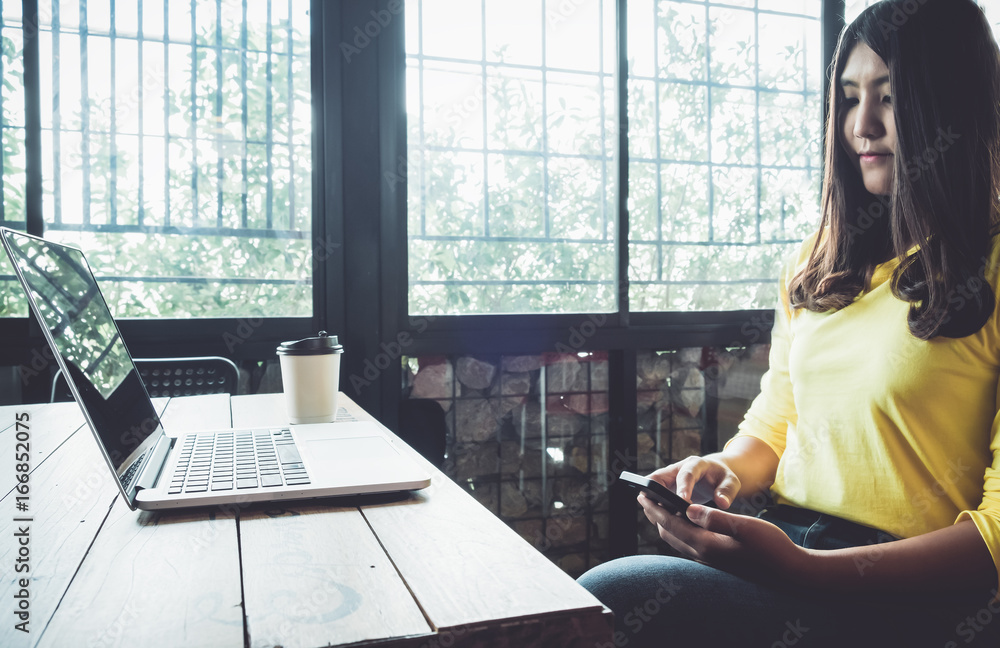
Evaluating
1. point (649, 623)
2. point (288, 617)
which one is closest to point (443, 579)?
point (288, 617)

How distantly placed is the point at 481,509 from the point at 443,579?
169 mm

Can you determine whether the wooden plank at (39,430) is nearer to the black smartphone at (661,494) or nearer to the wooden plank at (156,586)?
the wooden plank at (156,586)

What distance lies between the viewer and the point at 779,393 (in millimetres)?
1198

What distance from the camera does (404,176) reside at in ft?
6.50

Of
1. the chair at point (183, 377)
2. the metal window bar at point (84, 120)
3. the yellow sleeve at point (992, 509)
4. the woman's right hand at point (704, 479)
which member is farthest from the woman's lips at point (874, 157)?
the metal window bar at point (84, 120)

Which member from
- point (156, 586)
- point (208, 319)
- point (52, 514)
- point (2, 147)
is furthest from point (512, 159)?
point (156, 586)

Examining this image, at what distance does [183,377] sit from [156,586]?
50.3 inches

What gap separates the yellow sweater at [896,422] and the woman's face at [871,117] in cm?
16

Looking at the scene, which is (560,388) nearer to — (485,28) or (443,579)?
(485,28)

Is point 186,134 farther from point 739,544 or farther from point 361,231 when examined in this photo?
point 739,544

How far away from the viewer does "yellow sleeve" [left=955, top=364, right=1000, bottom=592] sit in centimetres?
76

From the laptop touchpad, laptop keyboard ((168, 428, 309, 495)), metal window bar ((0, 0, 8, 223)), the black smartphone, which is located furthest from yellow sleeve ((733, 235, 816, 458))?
metal window bar ((0, 0, 8, 223))

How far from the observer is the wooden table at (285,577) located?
1.32 ft

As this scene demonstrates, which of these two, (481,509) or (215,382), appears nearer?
(481,509)
